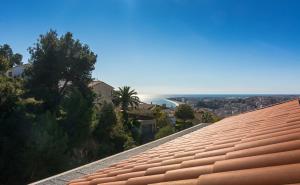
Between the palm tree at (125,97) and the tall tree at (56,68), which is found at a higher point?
the tall tree at (56,68)

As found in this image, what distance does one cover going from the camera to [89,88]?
26.5m

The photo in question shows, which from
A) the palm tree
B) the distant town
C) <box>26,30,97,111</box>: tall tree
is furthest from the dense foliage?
the palm tree

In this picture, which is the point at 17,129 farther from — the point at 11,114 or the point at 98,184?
the point at 98,184

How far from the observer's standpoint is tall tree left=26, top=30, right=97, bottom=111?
2355 cm

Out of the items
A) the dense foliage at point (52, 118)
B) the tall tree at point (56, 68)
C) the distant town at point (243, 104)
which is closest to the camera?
the distant town at point (243, 104)

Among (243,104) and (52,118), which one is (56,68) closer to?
(52,118)

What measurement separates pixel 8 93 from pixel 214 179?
58.3 ft

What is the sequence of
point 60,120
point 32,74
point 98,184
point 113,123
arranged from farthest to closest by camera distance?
1. point 113,123
2. point 32,74
3. point 60,120
4. point 98,184

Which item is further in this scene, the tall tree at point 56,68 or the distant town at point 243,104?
the tall tree at point 56,68

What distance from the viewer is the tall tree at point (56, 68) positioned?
2355cm

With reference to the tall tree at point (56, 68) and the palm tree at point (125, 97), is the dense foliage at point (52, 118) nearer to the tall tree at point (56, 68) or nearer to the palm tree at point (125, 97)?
the tall tree at point (56, 68)

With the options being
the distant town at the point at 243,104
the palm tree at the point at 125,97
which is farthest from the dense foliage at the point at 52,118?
the palm tree at the point at 125,97

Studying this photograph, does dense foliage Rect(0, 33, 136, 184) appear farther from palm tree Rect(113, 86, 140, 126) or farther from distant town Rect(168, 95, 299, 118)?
palm tree Rect(113, 86, 140, 126)

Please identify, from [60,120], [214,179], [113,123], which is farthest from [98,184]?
[113,123]
